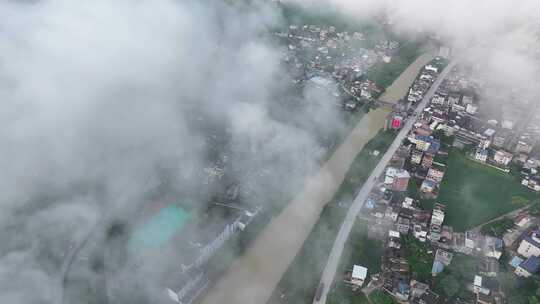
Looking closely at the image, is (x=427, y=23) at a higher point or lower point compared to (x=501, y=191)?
higher

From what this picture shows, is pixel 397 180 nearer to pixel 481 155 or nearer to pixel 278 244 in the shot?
pixel 481 155

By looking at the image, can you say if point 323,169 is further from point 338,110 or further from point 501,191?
point 501,191

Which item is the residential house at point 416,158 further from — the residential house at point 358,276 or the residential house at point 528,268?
the residential house at point 358,276

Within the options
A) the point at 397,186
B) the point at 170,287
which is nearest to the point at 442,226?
the point at 397,186

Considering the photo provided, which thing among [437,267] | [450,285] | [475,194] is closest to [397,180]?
[475,194]

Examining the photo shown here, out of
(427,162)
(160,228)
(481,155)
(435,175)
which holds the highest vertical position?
(481,155)

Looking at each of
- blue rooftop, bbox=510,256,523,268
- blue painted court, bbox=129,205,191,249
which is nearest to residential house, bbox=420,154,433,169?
blue rooftop, bbox=510,256,523,268
